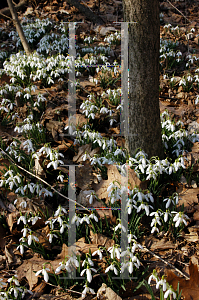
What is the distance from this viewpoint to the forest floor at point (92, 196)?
1975mm

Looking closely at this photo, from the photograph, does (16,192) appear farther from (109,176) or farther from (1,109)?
(1,109)

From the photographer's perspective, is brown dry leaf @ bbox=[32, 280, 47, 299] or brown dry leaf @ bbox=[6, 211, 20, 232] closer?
brown dry leaf @ bbox=[32, 280, 47, 299]

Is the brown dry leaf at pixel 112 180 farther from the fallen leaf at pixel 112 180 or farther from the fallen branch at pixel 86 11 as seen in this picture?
the fallen branch at pixel 86 11

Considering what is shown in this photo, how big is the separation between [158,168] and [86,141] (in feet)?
3.54

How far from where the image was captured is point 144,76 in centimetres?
250

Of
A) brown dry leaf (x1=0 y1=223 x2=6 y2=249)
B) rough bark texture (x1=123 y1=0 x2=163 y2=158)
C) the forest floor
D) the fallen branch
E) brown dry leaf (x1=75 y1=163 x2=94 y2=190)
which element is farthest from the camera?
the fallen branch

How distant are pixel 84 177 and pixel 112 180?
0.38m

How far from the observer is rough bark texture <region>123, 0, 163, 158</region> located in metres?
2.31

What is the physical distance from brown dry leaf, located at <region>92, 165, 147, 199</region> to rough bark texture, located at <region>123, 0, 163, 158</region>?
0.33 meters

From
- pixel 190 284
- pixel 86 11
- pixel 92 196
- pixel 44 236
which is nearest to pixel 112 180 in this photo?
pixel 92 196

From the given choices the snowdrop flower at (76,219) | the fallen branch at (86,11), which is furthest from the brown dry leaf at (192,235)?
the fallen branch at (86,11)

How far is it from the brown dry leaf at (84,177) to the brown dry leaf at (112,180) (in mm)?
102

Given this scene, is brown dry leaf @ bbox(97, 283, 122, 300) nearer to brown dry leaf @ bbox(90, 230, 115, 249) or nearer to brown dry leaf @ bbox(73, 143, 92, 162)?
brown dry leaf @ bbox(90, 230, 115, 249)

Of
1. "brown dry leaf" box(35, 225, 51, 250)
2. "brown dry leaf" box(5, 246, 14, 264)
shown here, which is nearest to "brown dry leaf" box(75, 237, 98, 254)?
"brown dry leaf" box(35, 225, 51, 250)
